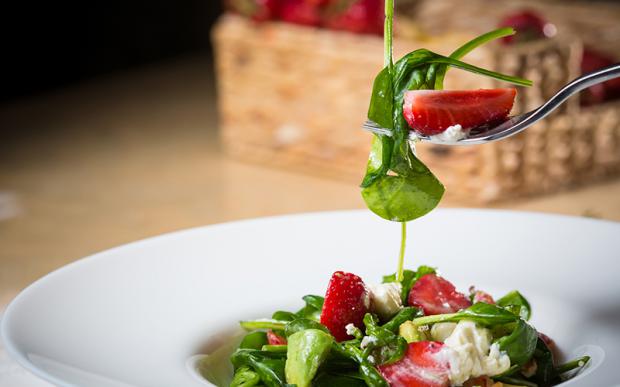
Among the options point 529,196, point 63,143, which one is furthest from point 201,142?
point 529,196

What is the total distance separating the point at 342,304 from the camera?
1.26m

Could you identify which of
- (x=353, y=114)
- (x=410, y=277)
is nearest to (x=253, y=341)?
(x=410, y=277)

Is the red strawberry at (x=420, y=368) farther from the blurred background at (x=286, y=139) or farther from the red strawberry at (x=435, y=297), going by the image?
the blurred background at (x=286, y=139)

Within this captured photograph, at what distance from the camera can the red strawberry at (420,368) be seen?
113cm

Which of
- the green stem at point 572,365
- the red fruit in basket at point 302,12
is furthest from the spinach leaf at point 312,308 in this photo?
the red fruit in basket at point 302,12

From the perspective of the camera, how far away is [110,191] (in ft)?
8.98

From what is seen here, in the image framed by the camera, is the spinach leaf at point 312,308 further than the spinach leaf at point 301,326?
Yes

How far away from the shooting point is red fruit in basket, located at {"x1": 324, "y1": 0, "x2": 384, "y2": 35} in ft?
8.52

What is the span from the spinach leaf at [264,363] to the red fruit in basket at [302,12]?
5.17 feet

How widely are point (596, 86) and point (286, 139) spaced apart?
2.72 ft

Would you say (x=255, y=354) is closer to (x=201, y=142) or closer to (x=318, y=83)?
(x=318, y=83)

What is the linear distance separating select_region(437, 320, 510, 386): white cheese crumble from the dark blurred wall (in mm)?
2888

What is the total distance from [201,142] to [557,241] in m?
1.82

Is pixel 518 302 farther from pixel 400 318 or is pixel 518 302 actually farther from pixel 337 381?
pixel 337 381
